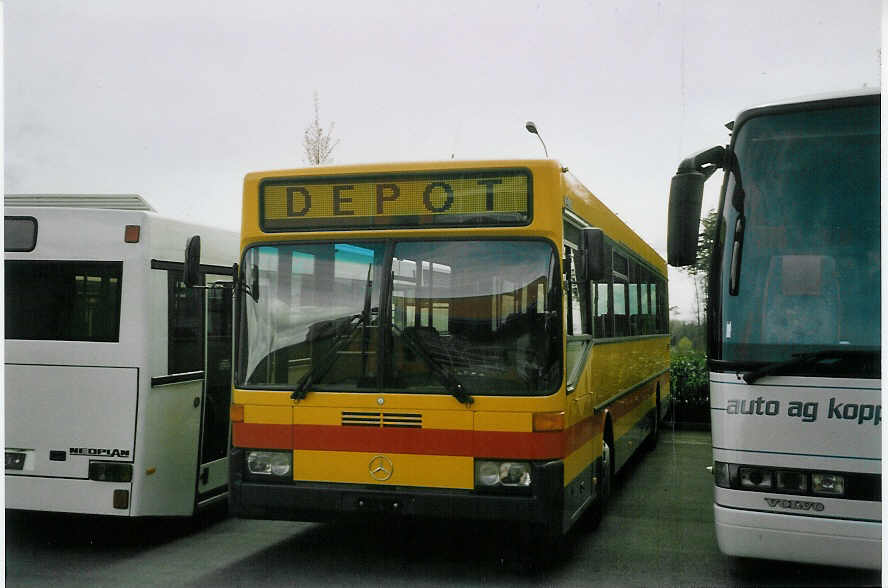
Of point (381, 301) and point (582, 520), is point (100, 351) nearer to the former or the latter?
point (381, 301)

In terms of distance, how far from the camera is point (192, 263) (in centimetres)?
736

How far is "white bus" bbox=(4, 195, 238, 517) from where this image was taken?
292 inches

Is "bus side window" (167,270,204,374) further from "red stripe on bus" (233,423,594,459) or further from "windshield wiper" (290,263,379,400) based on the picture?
"windshield wiper" (290,263,379,400)

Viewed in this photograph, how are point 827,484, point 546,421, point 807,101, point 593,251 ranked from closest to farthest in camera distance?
point 827,484
point 807,101
point 546,421
point 593,251

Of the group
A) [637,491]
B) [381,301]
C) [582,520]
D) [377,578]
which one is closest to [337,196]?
[381,301]

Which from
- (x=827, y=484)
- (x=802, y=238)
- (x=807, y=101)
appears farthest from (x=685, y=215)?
(x=827, y=484)

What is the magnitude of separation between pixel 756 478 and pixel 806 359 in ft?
2.46

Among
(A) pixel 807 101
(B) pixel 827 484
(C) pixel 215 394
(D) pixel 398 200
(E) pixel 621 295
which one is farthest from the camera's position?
(E) pixel 621 295

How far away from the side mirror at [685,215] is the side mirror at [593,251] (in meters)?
1.06

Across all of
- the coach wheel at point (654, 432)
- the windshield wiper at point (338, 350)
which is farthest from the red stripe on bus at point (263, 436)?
the coach wheel at point (654, 432)

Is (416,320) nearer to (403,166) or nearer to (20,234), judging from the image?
(403,166)

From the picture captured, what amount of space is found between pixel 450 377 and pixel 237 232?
149 inches

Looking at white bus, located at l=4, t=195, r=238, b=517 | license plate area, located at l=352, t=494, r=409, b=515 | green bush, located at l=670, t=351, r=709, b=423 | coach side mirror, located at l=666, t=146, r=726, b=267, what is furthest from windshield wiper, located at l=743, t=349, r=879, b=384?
green bush, located at l=670, t=351, r=709, b=423

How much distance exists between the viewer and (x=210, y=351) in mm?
8523
